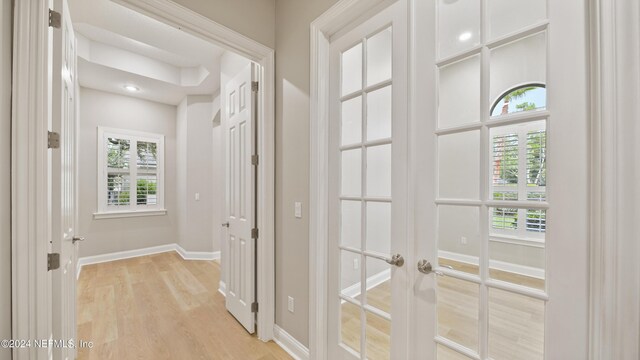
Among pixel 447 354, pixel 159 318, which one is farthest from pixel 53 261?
pixel 447 354

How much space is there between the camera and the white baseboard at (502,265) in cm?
92

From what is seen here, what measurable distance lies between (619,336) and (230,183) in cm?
268

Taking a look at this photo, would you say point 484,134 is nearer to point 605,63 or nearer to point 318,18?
point 605,63

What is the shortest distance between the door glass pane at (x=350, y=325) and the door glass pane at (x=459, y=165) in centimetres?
92

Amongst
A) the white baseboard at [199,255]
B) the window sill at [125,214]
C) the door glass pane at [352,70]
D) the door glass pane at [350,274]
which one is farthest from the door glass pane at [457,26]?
the window sill at [125,214]

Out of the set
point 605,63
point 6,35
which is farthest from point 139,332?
point 605,63

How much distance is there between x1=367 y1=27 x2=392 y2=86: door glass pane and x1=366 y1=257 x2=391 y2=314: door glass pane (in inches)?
43.1

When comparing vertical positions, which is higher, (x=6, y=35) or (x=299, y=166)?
(x=6, y=35)

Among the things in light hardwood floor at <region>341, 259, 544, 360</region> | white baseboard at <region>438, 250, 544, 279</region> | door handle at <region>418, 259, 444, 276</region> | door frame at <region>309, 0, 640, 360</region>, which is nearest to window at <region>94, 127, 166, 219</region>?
light hardwood floor at <region>341, 259, 544, 360</region>

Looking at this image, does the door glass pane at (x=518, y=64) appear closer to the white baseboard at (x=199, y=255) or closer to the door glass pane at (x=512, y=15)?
the door glass pane at (x=512, y=15)

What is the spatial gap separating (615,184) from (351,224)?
113cm

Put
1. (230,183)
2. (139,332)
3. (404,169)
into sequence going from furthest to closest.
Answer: (230,183), (139,332), (404,169)

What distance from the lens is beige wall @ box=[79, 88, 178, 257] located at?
407cm

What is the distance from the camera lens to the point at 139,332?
218cm
